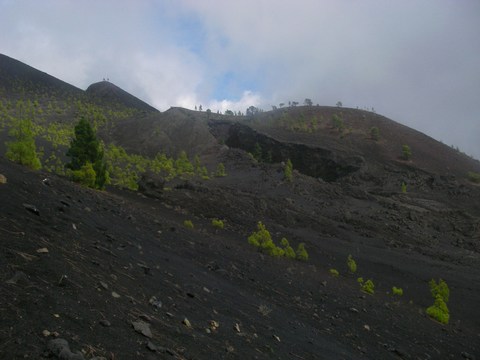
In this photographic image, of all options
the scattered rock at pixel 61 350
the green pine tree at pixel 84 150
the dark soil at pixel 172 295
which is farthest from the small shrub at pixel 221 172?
the scattered rock at pixel 61 350

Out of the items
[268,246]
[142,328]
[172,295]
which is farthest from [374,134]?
[142,328]

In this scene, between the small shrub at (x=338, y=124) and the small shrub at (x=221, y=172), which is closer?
the small shrub at (x=221, y=172)

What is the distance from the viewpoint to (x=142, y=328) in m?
5.15

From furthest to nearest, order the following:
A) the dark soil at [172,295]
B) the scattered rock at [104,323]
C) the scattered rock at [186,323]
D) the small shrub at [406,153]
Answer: the small shrub at [406,153]
the scattered rock at [186,323]
the scattered rock at [104,323]
the dark soil at [172,295]

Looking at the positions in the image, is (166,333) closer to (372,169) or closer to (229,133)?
(372,169)

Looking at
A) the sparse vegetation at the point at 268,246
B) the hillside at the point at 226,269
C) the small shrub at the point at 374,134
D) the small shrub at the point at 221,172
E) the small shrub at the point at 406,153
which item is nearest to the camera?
the hillside at the point at 226,269

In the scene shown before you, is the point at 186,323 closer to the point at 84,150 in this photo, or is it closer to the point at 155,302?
the point at 155,302

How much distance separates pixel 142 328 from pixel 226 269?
331 inches

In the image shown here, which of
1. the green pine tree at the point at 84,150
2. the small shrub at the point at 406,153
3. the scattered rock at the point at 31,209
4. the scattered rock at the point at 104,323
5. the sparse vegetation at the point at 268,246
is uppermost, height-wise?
the small shrub at the point at 406,153

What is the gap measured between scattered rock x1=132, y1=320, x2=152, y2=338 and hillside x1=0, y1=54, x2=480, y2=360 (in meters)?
0.03

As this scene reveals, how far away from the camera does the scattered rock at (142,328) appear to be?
5066 mm

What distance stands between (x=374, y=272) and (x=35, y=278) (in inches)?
1025

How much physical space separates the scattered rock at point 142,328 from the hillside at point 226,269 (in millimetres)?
32

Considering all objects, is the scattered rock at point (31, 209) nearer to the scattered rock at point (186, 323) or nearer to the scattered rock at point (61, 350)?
the scattered rock at point (186, 323)
